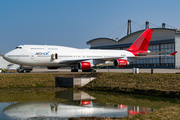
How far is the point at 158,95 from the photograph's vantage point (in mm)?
21656

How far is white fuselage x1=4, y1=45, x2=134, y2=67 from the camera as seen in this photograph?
32750 millimetres

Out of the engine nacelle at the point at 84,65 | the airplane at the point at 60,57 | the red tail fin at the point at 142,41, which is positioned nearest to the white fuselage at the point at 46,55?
the airplane at the point at 60,57

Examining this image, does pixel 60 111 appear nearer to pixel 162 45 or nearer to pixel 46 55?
pixel 46 55

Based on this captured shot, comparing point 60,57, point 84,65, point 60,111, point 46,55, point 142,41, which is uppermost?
point 142,41

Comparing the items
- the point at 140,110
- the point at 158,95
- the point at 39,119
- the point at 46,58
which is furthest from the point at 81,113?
the point at 46,58

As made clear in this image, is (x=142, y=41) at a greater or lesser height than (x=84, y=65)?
greater

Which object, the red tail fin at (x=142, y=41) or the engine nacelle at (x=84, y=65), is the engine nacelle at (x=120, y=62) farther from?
the red tail fin at (x=142, y=41)

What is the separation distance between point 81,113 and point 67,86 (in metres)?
14.7

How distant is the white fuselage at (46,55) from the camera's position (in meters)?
32.8

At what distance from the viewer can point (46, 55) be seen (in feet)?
111

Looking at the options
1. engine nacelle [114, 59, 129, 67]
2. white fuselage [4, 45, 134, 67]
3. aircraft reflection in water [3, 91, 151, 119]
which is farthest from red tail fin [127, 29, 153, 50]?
aircraft reflection in water [3, 91, 151, 119]

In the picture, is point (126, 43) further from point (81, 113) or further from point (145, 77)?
point (81, 113)

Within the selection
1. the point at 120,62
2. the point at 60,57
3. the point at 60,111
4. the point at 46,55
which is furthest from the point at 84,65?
the point at 60,111

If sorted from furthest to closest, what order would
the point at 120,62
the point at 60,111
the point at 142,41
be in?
the point at 142,41, the point at 120,62, the point at 60,111
